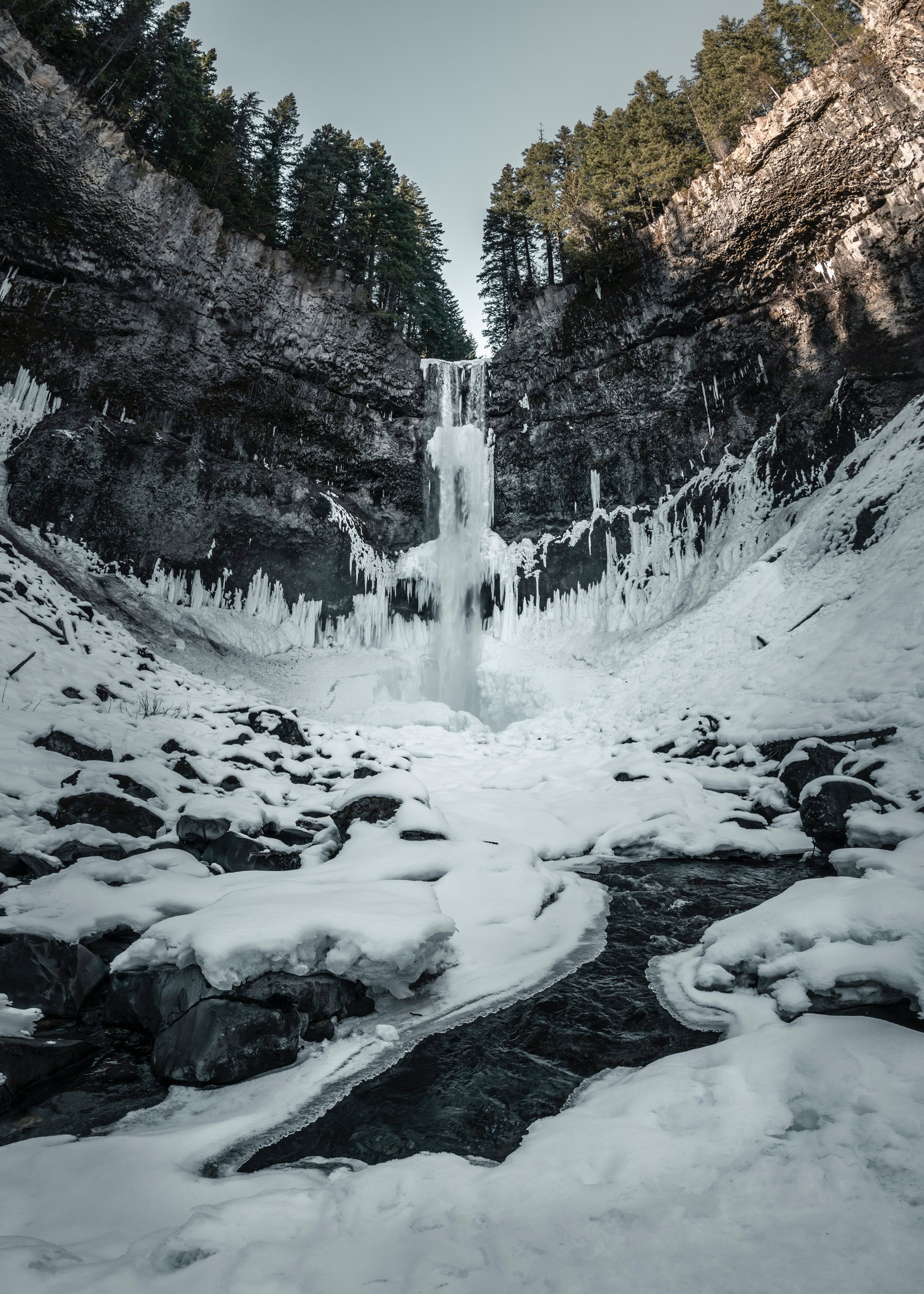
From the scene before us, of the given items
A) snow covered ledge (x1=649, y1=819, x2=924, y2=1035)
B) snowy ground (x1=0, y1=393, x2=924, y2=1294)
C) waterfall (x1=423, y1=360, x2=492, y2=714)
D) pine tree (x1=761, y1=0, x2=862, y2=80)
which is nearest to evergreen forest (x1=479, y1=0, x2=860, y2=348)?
pine tree (x1=761, y1=0, x2=862, y2=80)

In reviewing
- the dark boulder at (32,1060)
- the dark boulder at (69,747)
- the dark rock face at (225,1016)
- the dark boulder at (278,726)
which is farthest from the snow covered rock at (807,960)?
the dark boulder at (278,726)

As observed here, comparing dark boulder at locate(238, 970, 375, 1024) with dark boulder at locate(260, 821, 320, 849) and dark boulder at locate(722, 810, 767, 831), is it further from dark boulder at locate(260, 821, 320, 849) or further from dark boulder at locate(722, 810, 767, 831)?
dark boulder at locate(722, 810, 767, 831)

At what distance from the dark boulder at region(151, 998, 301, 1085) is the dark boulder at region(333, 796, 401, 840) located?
3.86 metres

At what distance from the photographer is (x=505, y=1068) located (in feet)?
10.7

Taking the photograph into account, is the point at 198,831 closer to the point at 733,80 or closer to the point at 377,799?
the point at 377,799

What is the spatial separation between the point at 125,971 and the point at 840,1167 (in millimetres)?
4183

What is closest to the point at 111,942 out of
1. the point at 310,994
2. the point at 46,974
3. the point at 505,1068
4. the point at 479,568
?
the point at 46,974

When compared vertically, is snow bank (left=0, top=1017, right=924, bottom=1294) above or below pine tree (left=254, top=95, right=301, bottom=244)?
below

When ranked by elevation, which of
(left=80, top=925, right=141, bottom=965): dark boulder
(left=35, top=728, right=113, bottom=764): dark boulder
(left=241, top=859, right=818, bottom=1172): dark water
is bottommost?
(left=241, top=859, right=818, bottom=1172): dark water

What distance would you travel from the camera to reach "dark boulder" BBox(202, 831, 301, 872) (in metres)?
6.48

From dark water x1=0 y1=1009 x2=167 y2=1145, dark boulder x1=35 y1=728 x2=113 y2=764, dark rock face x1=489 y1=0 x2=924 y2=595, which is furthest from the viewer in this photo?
dark rock face x1=489 y1=0 x2=924 y2=595

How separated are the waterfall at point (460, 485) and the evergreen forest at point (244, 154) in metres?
2.36

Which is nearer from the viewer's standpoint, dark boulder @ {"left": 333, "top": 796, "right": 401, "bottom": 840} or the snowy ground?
the snowy ground

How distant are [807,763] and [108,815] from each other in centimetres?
970
